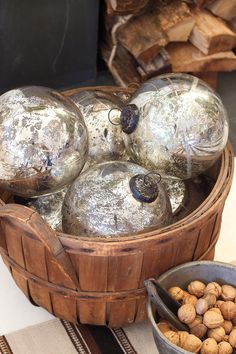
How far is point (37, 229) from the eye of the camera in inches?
35.0

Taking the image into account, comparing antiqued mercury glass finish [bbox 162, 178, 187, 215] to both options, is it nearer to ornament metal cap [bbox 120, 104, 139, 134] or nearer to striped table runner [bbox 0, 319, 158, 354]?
ornament metal cap [bbox 120, 104, 139, 134]

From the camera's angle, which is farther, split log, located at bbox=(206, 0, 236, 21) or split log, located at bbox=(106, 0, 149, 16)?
split log, located at bbox=(206, 0, 236, 21)

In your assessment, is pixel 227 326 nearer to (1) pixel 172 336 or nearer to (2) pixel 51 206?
(1) pixel 172 336

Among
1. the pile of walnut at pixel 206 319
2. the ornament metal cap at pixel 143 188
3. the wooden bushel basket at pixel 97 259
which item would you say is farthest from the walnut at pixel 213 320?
the ornament metal cap at pixel 143 188

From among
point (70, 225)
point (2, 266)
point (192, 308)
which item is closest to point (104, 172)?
point (70, 225)

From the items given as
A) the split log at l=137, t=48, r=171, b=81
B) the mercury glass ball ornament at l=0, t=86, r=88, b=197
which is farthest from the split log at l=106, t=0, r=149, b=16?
the mercury glass ball ornament at l=0, t=86, r=88, b=197

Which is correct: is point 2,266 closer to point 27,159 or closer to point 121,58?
point 27,159

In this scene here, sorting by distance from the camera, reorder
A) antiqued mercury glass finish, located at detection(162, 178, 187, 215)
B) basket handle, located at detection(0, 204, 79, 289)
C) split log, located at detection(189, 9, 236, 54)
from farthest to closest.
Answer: split log, located at detection(189, 9, 236, 54)
antiqued mercury glass finish, located at detection(162, 178, 187, 215)
basket handle, located at detection(0, 204, 79, 289)

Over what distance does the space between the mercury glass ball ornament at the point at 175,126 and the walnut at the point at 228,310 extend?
244 millimetres

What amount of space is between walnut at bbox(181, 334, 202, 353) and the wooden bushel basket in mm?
120

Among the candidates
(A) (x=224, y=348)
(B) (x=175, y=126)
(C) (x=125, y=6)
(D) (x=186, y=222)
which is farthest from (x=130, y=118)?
(C) (x=125, y=6)

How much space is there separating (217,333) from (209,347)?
4 cm

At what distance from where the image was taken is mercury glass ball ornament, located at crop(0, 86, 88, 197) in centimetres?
97

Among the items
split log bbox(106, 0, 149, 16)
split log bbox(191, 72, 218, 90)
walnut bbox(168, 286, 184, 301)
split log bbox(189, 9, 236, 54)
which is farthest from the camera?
split log bbox(191, 72, 218, 90)
